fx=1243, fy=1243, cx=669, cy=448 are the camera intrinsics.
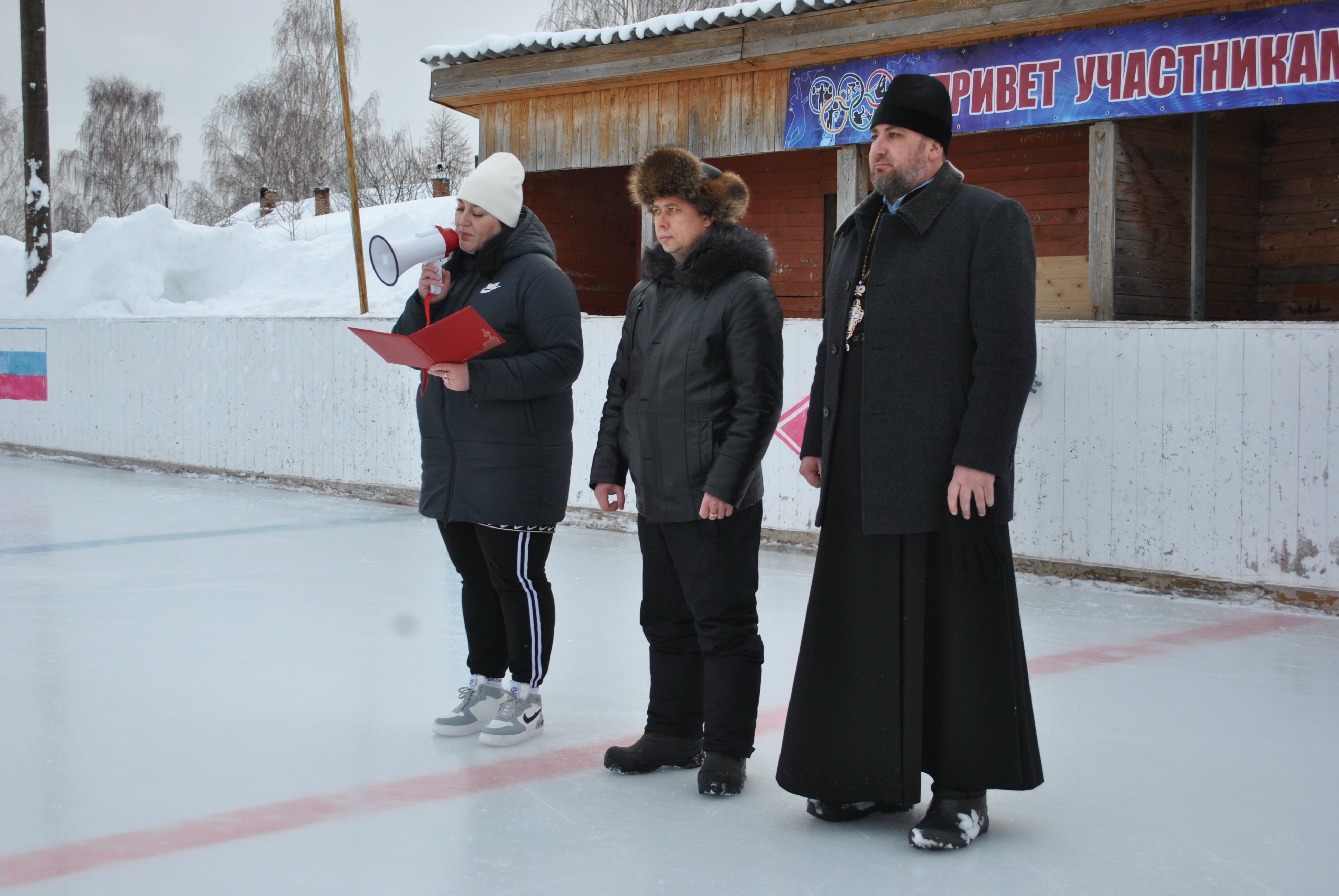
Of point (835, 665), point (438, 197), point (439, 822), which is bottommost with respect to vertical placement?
point (439, 822)

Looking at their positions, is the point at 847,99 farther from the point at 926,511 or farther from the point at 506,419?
the point at 926,511

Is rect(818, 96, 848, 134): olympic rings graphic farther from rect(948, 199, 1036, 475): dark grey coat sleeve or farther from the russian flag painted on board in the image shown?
the russian flag painted on board

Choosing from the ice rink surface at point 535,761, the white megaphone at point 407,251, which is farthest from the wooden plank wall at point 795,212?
the white megaphone at point 407,251

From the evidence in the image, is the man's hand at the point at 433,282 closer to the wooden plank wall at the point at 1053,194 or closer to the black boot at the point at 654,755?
the black boot at the point at 654,755

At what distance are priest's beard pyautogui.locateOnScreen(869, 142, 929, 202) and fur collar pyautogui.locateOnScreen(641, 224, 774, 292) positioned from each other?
43 centimetres

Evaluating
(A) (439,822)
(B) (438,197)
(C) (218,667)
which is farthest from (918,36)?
(B) (438,197)

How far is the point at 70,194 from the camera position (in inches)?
1599

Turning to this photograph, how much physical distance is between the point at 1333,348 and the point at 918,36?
13.5 ft

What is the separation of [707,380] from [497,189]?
0.82 m

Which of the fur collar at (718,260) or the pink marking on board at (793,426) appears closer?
the fur collar at (718,260)

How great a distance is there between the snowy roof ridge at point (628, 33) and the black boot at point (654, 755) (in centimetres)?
655

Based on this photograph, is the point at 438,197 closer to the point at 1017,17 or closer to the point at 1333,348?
the point at 1017,17

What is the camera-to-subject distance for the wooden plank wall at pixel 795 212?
11570 millimetres

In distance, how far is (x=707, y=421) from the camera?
2.89 m
